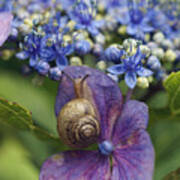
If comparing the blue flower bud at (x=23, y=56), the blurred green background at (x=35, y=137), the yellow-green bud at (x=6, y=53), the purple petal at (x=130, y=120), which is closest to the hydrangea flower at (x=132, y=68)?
the purple petal at (x=130, y=120)

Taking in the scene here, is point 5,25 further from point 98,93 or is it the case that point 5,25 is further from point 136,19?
point 136,19

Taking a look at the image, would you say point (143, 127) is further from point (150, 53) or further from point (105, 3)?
point (105, 3)

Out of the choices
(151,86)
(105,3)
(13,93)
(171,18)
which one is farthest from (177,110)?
(13,93)

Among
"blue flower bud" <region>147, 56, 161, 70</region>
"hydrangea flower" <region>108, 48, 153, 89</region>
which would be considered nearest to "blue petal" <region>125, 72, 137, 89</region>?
"hydrangea flower" <region>108, 48, 153, 89</region>

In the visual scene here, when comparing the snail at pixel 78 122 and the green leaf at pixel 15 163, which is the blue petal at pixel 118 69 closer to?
the snail at pixel 78 122

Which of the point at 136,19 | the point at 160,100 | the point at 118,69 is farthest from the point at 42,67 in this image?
the point at 160,100

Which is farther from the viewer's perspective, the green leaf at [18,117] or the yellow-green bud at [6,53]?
the yellow-green bud at [6,53]
